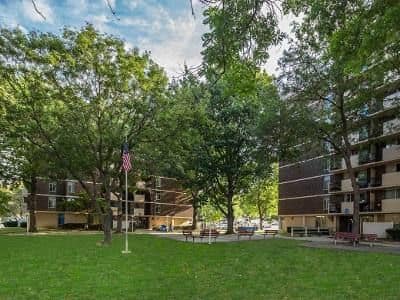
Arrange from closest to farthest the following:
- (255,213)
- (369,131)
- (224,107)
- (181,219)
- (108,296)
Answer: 1. (108,296)
2. (369,131)
3. (224,107)
4. (181,219)
5. (255,213)

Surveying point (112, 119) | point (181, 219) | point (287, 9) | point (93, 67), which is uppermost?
point (93, 67)

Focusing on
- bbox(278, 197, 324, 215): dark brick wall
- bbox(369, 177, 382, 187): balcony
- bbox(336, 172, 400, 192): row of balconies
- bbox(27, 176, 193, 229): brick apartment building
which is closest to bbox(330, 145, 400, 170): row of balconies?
bbox(336, 172, 400, 192): row of balconies

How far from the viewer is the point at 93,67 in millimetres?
27438

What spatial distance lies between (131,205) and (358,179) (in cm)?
4144

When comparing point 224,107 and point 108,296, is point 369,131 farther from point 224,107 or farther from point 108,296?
point 108,296

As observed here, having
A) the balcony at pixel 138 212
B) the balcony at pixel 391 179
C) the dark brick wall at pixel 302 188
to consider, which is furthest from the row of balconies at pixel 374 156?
the balcony at pixel 138 212

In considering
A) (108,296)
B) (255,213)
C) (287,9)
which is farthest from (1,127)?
(255,213)

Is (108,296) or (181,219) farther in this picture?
(181,219)

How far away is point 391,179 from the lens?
45750 millimetres

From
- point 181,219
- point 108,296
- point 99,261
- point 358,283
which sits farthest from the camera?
point 181,219

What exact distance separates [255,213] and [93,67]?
76.4m

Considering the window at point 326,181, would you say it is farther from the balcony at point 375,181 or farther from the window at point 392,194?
the window at point 392,194

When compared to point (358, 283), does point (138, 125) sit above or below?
above

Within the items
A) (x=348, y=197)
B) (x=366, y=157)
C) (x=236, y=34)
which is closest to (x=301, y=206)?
(x=348, y=197)
